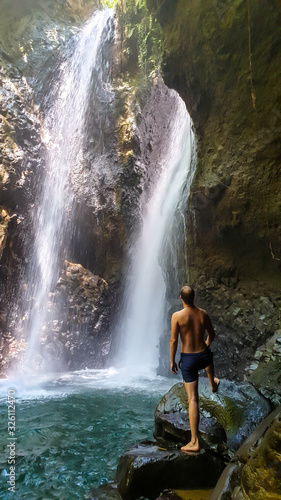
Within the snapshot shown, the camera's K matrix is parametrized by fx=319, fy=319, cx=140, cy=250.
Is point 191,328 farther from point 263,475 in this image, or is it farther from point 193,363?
point 263,475

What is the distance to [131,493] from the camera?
3221mm

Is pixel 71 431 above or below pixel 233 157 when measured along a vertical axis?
below

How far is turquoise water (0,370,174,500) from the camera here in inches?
147

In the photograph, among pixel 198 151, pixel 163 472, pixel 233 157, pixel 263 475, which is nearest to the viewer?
pixel 263 475

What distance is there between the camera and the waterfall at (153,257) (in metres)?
13.0

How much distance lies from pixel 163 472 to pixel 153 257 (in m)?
10.8

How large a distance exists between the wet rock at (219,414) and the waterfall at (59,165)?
26.8 feet

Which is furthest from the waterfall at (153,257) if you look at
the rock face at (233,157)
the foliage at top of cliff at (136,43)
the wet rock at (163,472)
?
the wet rock at (163,472)

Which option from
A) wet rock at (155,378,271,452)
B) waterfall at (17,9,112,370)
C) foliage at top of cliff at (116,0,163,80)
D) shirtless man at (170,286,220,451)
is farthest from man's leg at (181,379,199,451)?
foliage at top of cliff at (116,0,163,80)

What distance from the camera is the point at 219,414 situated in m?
4.19

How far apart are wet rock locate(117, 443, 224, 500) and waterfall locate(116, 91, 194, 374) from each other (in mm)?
8720

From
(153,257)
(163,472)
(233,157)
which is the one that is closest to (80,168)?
(153,257)

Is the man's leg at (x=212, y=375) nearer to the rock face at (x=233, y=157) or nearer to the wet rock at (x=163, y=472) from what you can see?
the wet rock at (x=163, y=472)

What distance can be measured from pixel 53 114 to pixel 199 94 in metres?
7.81
